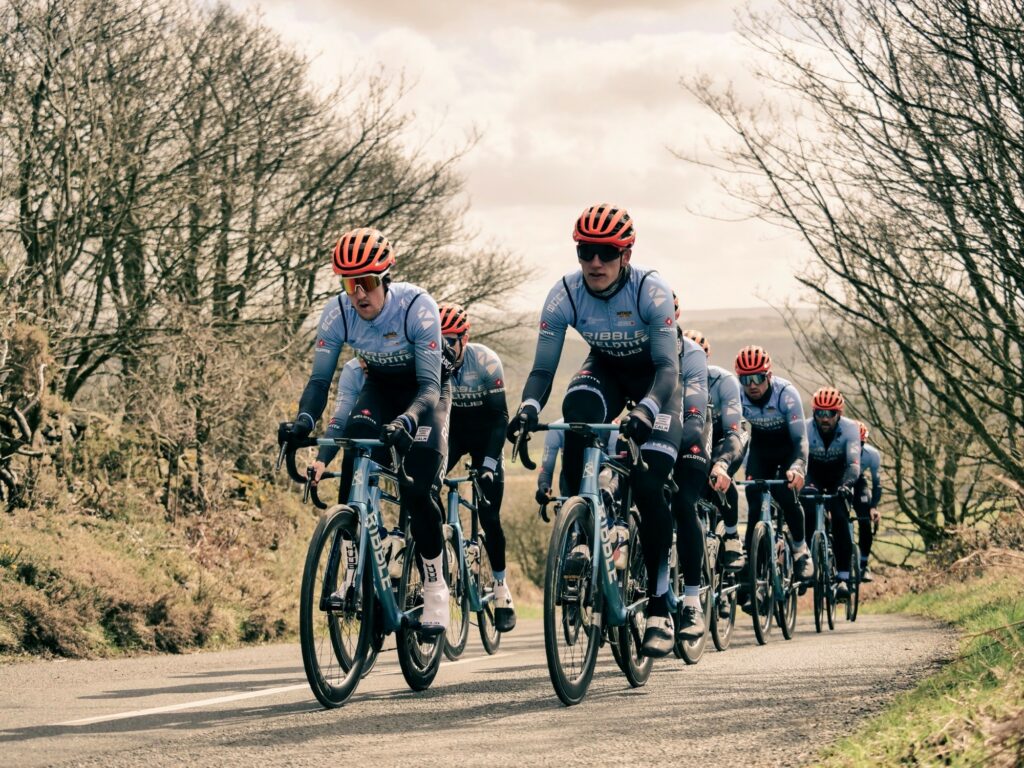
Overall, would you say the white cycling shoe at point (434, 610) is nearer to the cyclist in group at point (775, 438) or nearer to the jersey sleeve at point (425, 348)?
the jersey sleeve at point (425, 348)

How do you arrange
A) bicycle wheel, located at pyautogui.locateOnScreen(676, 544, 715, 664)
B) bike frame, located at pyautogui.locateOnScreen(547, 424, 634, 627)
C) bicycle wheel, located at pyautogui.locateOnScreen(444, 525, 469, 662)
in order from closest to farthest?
bike frame, located at pyautogui.locateOnScreen(547, 424, 634, 627), bicycle wheel, located at pyautogui.locateOnScreen(676, 544, 715, 664), bicycle wheel, located at pyautogui.locateOnScreen(444, 525, 469, 662)

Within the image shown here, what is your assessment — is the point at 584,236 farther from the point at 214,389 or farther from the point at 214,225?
the point at 214,225

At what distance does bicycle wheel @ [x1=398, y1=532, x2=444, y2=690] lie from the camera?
6.93 meters

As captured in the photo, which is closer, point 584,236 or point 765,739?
point 765,739

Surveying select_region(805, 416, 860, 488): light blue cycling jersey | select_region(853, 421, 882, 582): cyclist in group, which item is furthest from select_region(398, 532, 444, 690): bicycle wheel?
select_region(853, 421, 882, 582): cyclist in group

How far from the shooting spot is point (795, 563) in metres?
12.9

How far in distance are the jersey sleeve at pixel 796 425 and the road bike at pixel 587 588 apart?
528cm

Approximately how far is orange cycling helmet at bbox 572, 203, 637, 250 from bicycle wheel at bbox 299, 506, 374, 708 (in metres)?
1.96

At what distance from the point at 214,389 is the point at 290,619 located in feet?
14.8

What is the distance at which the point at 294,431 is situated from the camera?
6.55 meters

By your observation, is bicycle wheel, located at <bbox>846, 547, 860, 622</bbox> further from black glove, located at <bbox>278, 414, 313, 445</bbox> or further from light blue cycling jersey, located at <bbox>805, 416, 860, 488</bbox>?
black glove, located at <bbox>278, 414, 313, 445</bbox>

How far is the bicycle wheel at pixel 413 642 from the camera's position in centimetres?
693

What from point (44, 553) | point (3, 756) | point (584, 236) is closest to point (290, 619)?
point (44, 553)

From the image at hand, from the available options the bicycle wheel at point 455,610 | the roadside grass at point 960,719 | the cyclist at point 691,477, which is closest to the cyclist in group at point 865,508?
the bicycle wheel at point 455,610
